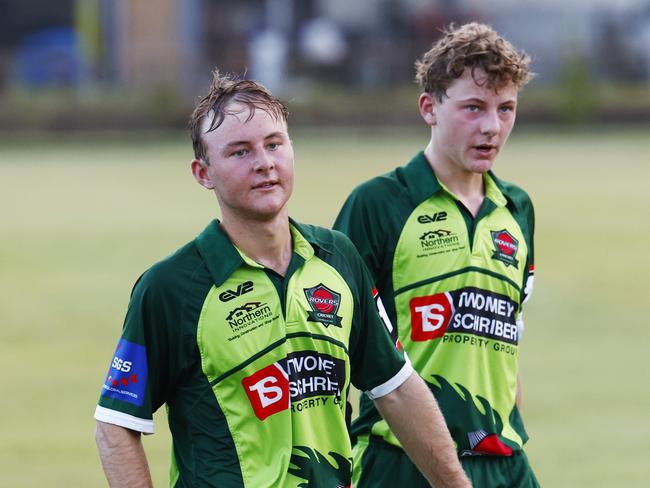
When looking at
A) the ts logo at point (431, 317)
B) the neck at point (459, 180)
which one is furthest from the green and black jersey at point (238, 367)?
the neck at point (459, 180)

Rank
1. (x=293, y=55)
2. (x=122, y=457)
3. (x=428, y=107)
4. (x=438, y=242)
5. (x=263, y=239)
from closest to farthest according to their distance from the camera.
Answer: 1. (x=122, y=457)
2. (x=263, y=239)
3. (x=438, y=242)
4. (x=428, y=107)
5. (x=293, y=55)

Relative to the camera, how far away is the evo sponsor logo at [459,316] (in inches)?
199

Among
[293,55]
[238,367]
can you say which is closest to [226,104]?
[238,367]

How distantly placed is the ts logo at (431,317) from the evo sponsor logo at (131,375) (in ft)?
4.92

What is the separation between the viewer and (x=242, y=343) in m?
3.93

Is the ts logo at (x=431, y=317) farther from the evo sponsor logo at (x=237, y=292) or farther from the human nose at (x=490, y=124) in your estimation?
the evo sponsor logo at (x=237, y=292)

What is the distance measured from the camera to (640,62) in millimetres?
46531

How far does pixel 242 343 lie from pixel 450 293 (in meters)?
1.37

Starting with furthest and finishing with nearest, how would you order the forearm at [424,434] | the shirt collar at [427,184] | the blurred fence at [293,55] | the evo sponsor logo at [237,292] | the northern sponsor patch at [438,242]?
the blurred fence at [293,55], the shirt collar at [427,184], the northern sponsor patch at [438,242], the forearm at [424,434], the evo sponsor logo at [237,292]

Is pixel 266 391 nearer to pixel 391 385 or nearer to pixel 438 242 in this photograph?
pixel 391 385

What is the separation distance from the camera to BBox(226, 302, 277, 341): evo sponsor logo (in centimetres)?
394

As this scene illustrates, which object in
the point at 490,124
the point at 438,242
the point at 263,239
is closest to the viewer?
the point at 263,239

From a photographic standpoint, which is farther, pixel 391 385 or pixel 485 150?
pixel 485 150

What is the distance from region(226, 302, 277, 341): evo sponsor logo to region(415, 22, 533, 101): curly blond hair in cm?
157
